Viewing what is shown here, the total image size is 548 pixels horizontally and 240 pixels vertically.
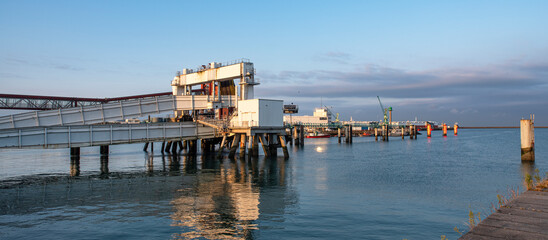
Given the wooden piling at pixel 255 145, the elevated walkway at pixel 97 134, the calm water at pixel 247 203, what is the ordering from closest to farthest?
the calm water at pixel 247 203, the elevated walkway at pixel 97 134, the wooden piling at pixel 255 145

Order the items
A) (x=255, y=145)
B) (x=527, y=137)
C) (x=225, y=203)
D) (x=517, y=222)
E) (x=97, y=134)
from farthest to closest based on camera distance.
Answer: (x=255, y=145), (x=527, y=137), (x=97, y=134), (x=225, y=203), (x=517, y=222)

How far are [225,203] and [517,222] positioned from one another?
1886 cm

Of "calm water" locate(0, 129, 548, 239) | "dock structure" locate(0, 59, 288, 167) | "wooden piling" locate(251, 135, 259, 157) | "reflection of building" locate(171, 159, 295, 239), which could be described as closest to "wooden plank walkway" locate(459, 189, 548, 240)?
"calm water" locate(0, 129, 548, 239)

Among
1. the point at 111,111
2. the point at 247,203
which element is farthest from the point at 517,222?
the point at 111,111

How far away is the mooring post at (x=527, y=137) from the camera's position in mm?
49625

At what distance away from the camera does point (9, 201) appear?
2739 cm

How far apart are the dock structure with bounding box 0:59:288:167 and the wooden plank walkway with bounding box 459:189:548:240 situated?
142 ft

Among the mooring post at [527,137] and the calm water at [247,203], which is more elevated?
the mooring post at [527,137]

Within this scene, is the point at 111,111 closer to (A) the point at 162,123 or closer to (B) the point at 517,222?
(A) the point at 162,123

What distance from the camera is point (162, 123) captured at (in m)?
55.7

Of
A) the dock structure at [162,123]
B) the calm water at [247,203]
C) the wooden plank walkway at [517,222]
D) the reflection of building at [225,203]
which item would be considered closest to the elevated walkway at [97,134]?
the dock structure at [162,123]

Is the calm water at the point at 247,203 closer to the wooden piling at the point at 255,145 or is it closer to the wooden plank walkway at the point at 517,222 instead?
the wooden plank walkway at the point at 517,222

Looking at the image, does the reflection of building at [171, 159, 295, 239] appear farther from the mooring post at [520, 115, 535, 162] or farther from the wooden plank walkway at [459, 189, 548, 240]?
the mooring post at [520, 115, 535, 162]

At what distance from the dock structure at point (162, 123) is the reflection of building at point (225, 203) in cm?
1389
